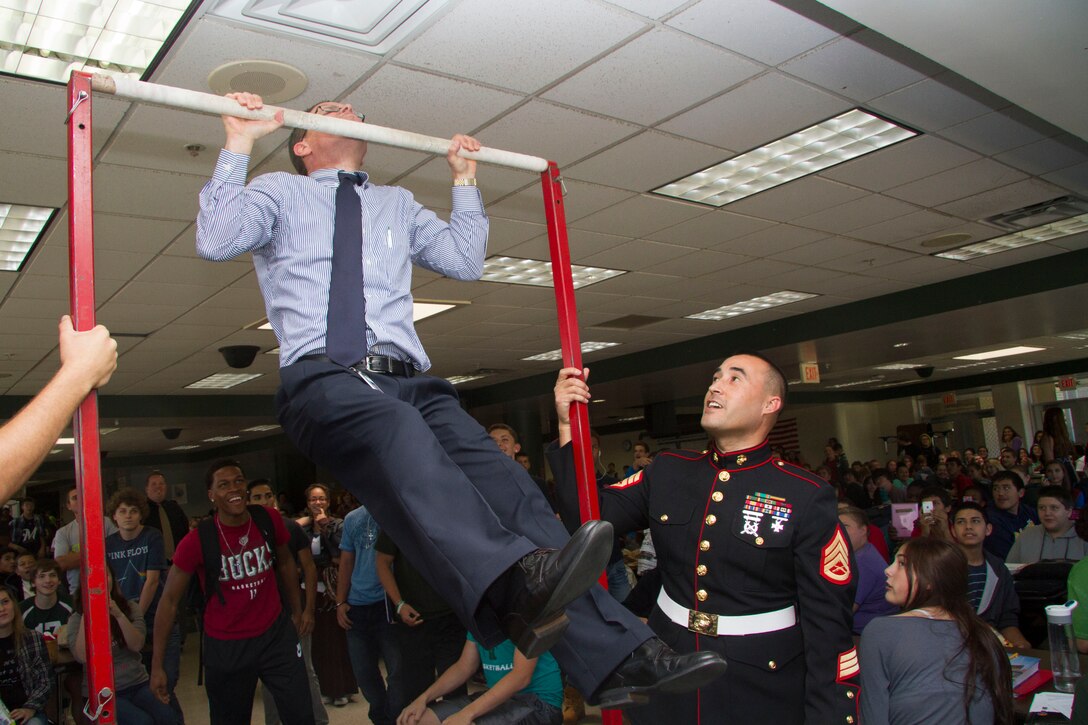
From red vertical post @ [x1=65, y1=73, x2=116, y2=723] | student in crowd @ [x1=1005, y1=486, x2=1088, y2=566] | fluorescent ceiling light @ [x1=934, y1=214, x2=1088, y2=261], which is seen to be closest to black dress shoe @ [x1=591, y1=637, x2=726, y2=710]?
red vertical post @ [x1=65, y1=73, x2=116, y2=723]

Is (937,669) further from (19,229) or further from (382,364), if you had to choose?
(19,229)

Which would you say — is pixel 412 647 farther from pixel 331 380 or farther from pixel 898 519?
pixel 898 519

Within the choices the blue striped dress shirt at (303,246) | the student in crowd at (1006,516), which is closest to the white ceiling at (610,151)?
the blue striped dress shirt at (303,246)

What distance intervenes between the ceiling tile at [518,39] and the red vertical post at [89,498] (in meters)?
1.80

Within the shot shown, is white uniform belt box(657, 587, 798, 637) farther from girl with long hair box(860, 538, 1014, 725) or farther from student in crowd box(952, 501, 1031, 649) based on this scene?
student in crowd box(952, 501, 1031, 649)

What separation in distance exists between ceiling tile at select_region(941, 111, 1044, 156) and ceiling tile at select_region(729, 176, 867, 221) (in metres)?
0.74

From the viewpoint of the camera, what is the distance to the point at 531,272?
663 centimetres

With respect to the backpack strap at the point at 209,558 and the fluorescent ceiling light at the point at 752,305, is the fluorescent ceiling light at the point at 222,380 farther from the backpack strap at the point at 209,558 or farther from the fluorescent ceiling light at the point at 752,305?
the backpack strap at the point at 209,558

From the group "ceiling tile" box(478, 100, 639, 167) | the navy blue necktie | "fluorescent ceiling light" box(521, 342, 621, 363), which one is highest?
"ceiling tile" box(478, 100, 639, 167)

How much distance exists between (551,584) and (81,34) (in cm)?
264

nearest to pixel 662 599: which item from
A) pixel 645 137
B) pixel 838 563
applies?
pixel 838 563

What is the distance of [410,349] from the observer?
1885 mm

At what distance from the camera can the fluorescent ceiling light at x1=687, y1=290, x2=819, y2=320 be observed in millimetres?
8375

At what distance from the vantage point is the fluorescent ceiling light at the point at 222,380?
989 centimetres
